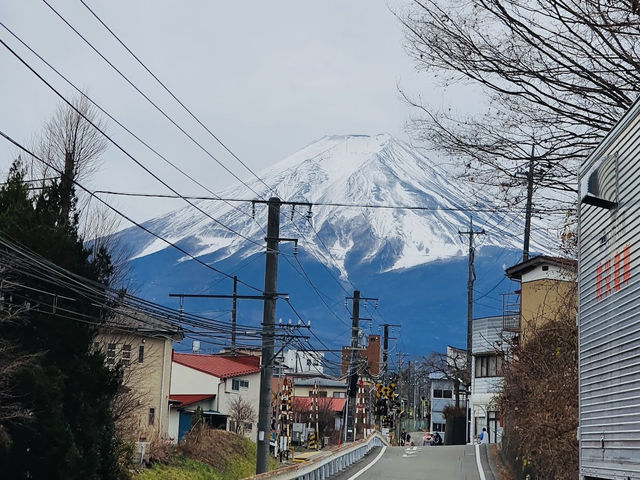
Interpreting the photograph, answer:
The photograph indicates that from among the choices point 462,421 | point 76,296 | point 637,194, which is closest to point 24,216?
point 76,296

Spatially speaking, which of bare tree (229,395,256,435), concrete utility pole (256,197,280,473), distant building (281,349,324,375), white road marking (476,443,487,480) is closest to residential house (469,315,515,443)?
distant building (281,349,324,375)

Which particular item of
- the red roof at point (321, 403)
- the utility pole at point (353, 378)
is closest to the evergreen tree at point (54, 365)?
the utility pole at point (353, 378)

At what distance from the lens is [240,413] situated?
6300cm

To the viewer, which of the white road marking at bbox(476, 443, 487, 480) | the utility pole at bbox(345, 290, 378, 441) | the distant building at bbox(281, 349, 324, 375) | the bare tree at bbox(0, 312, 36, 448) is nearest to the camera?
the bare tree at bbox(0, 312, 36, 448)

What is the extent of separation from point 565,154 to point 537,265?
28.1 metres

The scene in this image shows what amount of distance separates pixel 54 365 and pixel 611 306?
1719 cm

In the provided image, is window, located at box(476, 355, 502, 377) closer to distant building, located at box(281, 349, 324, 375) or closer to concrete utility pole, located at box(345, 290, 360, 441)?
concrete utility pole, located at box(345, 290, 360, 441)

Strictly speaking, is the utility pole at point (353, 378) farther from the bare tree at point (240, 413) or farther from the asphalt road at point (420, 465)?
the bare tree at point (240, 413)

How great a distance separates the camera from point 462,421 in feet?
250

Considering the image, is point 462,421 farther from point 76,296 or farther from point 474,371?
point 76,296

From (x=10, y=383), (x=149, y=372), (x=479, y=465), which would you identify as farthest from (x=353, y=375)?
(x=10, y=383)

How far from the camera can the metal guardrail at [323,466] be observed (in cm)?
2305

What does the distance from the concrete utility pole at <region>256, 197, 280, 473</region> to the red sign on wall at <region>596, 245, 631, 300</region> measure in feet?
68.0

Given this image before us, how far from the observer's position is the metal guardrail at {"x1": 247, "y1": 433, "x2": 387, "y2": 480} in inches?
907
